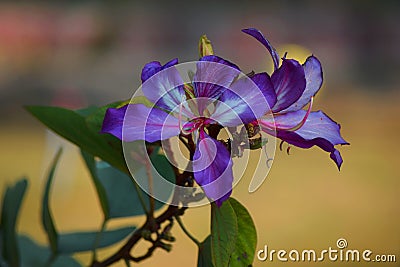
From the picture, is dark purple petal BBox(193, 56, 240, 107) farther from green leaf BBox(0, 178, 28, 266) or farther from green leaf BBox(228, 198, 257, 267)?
green leaf BBox(0, 178, 28, 266)

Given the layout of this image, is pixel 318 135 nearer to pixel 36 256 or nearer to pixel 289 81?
pixel 289 81

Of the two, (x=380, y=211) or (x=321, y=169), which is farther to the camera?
(x=321, y=169)

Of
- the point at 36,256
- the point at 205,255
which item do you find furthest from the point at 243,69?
the point at 205,255

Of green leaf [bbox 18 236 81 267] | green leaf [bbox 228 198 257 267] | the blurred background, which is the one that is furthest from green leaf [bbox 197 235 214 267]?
the blurred background

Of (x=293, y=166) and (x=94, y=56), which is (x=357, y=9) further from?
(x=293, y=166)

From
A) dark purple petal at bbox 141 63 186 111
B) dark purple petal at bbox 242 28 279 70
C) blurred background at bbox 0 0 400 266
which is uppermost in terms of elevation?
blurred background at bbox 0 0 400 266

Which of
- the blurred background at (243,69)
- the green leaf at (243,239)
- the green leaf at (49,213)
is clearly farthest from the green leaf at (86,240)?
the blurred background at (243,69)

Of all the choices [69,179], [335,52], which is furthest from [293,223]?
[335,52]
